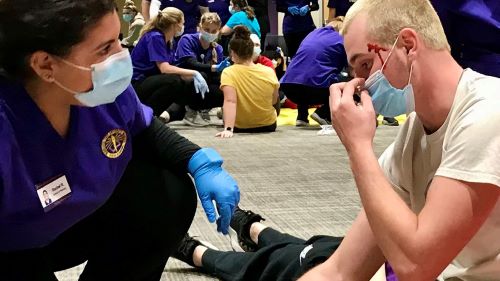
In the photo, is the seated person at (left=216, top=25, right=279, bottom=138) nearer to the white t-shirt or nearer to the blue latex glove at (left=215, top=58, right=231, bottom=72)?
the blue latex glove at (left=215, top=58, right=231, bottom=72)

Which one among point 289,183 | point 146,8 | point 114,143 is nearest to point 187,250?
point 114,143

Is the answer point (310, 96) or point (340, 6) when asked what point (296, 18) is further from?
point (310, 96)

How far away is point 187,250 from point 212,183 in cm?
42

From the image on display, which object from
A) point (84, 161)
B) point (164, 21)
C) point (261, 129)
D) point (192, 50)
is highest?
point (84, 161)

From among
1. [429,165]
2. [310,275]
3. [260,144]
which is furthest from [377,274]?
[260,144]

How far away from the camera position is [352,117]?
110 centimetres

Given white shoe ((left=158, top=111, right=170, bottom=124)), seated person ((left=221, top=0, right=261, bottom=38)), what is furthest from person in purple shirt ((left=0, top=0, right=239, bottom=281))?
seated person ((left=221, top=0, right=261, bottom=38))

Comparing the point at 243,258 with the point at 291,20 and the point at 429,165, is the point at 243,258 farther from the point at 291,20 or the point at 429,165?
the point at 291,20

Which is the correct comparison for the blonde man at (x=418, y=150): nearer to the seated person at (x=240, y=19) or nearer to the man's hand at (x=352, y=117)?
the man's hand at (x=352, y=117)

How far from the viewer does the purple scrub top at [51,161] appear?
1.10 meters

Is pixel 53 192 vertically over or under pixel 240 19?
over

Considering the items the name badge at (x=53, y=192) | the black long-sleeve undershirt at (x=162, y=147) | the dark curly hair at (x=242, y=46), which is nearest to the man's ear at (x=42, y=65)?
the name badge at (x=53, y=192)

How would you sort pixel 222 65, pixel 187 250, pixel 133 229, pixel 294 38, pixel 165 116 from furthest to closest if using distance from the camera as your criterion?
1. pixel 294 38
2. pixel 222 65
3. pixel 165 116
4. pixel 187 250
5. pixel 133 229

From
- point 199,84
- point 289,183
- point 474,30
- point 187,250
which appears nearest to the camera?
point 187,250
